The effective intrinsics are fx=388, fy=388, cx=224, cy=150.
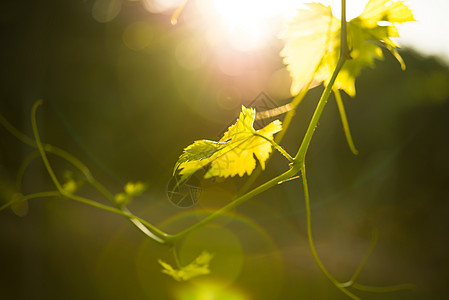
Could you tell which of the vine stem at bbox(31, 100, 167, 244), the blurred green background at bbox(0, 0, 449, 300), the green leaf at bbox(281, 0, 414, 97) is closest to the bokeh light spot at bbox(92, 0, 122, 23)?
the blurred green background at bbox(0, 0, 449, 300)

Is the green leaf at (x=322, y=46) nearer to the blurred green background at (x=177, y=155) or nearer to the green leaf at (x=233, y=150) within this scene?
the green leaf at (x=233, y=150)

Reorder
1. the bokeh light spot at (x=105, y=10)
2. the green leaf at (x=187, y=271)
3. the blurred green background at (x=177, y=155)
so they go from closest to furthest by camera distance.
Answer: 1. the green leaf at (x=187, y=271)
2. the blurred green background at (x=177, y=155)
3. the bokeh light spot at (x=105, y=10)

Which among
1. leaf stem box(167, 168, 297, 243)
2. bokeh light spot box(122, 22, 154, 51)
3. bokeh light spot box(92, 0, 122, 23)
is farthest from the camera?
bokeh light spot box(122, 22, 154, 51)

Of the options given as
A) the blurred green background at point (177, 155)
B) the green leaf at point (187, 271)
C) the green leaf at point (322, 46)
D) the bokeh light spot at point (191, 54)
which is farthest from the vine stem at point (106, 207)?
the bokeh light spot at point (191, 54)

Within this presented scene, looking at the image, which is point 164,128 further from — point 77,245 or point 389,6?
point 389,6

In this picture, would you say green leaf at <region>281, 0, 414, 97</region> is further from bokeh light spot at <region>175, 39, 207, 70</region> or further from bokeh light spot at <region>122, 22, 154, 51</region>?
bokeh light spot at <region>122, 22, 154, 51</region>

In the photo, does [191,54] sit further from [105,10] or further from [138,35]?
[105,10]

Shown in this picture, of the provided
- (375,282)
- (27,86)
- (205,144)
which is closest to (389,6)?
(205,144)

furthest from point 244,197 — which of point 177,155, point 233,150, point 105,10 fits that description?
point 105,10
